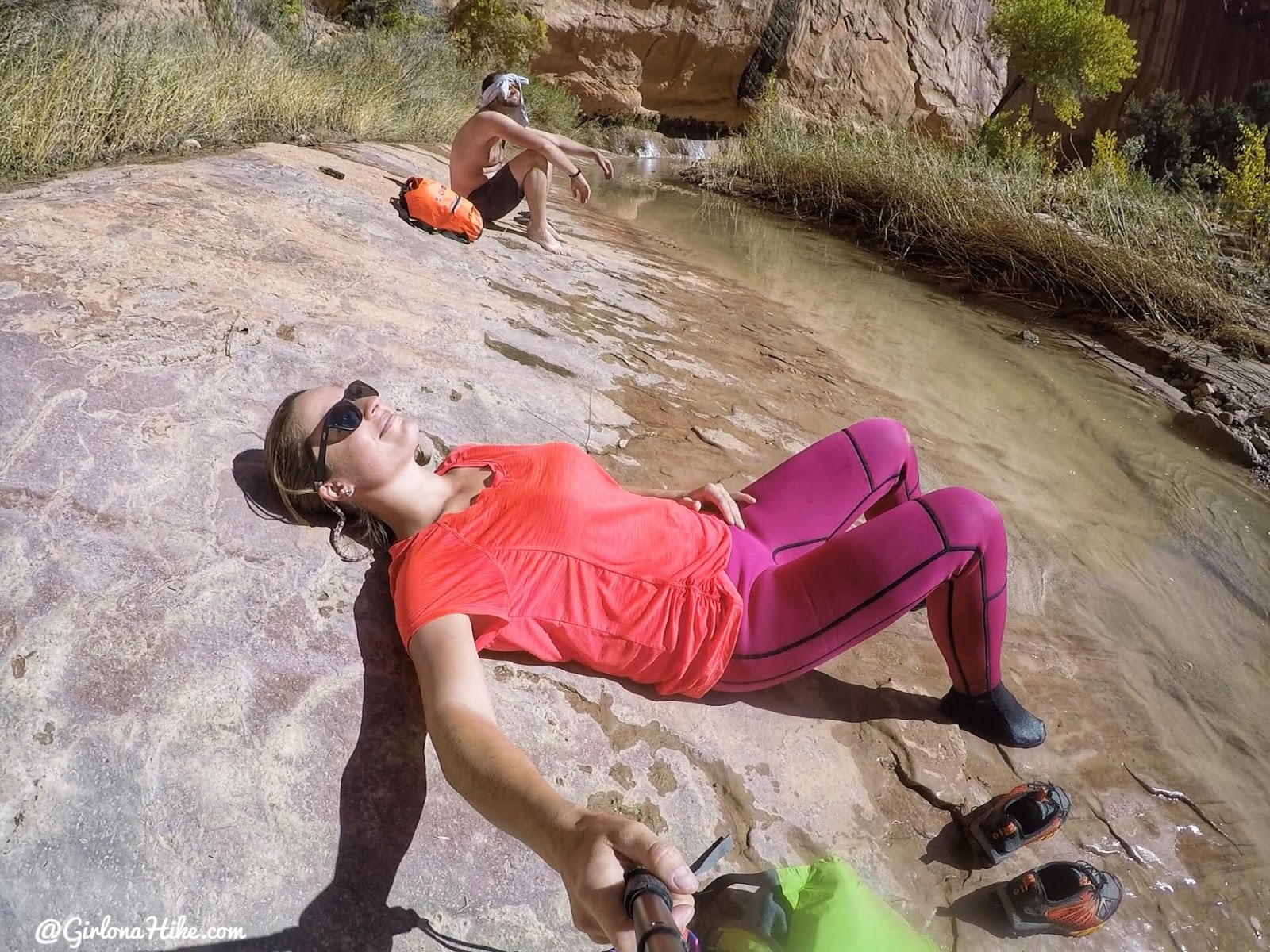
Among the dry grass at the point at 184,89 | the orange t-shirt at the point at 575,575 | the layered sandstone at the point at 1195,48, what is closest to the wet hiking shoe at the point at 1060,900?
the orange t-shirt at the point at 575,575

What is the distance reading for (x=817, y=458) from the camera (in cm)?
199

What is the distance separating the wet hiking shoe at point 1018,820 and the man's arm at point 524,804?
3.13 ft

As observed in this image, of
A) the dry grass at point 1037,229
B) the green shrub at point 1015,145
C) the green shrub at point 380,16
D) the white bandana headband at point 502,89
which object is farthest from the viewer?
the green shrub at point 380,16

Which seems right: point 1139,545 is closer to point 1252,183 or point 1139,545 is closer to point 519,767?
point 519,767

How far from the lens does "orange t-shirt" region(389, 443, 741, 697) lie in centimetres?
149

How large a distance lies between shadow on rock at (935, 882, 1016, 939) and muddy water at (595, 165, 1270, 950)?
0.30 metres

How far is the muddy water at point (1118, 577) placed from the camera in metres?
1.78

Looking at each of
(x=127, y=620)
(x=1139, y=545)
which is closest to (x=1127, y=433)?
(x=1139, y=545)

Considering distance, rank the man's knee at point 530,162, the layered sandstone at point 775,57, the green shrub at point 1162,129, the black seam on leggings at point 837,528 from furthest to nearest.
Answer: the green shrub at point 1162,129
the layered sandstone at point 775,57
the man's knee at point 530,162
the black seam on leggings at point 837,528

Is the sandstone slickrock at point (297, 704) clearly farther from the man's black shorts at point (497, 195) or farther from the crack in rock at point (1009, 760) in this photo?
the man's black shorts at point (497, 195)

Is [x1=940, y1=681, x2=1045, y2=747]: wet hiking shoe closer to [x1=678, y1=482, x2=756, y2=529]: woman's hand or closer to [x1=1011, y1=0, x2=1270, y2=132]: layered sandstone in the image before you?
[x1=678, y1=482, x2=756, y2=529]: woman's hand

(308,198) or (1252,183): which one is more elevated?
(1252,183)

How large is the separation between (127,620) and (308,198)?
105 inches

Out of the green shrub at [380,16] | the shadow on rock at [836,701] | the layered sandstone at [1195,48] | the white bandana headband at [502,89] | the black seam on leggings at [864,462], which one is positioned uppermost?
the layered sandstone at [1195,48]
